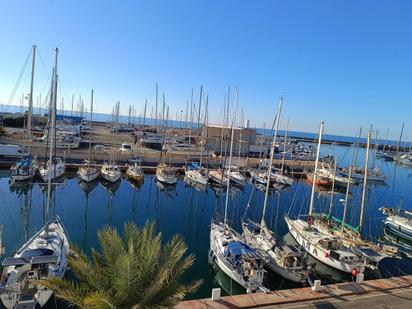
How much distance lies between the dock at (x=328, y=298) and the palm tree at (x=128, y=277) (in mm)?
4784

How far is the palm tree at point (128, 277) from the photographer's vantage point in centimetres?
1028

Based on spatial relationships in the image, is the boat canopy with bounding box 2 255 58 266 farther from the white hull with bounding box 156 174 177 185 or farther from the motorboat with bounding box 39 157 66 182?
the white hull with bounding box 156 174 177 185

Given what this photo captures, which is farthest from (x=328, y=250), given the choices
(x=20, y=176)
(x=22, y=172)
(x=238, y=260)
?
(x=22, y=172)

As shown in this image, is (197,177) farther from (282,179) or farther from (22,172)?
(22,172)

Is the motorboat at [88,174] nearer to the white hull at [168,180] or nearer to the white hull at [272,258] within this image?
the white hull at [168,180]

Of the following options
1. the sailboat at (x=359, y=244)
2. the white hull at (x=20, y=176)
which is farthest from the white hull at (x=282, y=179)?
the white hull at (x=20, y=176)

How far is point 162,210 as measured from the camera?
127 feet

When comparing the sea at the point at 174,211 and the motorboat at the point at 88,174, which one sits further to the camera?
the motorboat at the point at 88,174

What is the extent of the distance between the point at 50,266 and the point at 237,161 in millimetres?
52104

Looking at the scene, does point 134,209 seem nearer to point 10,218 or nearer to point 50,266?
point 10,218

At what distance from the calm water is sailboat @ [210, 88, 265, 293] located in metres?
1.09

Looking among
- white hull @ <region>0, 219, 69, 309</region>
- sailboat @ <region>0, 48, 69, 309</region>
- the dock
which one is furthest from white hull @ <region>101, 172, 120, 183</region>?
the dock

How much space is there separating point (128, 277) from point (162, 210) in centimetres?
2889

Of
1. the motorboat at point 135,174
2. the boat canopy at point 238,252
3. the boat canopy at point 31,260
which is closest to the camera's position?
the boat canopy at point 31,260
